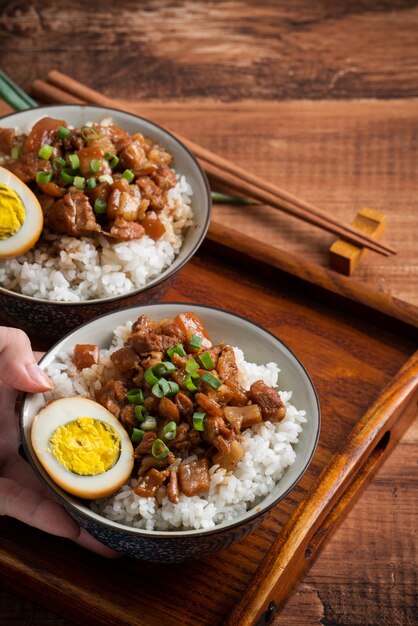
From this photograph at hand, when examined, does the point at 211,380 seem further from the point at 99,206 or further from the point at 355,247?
the point at 355,247

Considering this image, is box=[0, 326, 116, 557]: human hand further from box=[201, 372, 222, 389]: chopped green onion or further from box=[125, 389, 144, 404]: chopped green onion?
box=[201, 372, 222, 389]: chopped green onion

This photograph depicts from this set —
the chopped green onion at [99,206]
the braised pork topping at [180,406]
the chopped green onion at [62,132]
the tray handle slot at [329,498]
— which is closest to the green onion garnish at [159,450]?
the braised pork topping at [180,406]

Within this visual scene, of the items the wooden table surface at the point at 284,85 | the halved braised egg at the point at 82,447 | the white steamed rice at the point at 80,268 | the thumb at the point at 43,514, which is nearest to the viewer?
the halved braised egg at the point at 82,447

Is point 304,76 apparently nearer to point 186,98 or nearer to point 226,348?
point 186,98

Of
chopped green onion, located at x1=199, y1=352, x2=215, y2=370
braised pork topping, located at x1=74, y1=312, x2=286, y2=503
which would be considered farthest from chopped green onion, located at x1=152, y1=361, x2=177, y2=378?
chopped green onion, located at x1=199, y1=352, x2=215, y2=370

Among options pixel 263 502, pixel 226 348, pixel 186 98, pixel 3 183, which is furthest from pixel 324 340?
pixel 186 98

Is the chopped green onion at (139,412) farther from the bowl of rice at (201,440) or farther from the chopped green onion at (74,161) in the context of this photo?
the chopped green onion at (74,161)
